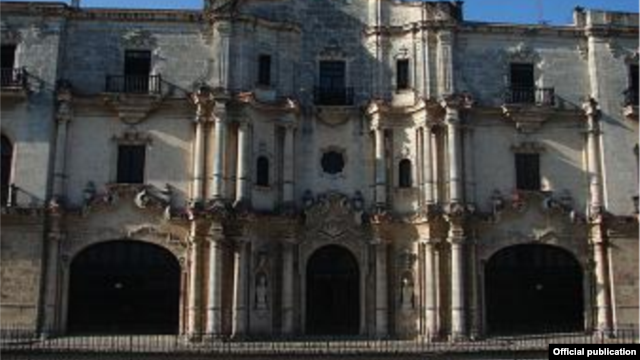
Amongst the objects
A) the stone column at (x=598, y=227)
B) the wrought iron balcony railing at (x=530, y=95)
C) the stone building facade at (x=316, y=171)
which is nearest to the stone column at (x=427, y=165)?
the stone building facade at (x=316, y=171)

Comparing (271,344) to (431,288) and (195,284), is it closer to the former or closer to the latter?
(195,284)

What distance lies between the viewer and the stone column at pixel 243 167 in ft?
119

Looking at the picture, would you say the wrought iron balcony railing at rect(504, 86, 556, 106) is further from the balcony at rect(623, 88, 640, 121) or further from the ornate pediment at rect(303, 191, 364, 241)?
the ornate pediment at rect(303, 191, 364, 241)

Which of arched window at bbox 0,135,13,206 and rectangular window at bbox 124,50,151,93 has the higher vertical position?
rectangular window at bbox 124,50,151,93

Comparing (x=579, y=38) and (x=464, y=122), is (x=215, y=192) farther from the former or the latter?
(x=579, y=38)

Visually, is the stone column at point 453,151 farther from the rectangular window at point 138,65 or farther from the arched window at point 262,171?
the rectangular window at point 138,65

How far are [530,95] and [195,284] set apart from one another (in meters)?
16.6

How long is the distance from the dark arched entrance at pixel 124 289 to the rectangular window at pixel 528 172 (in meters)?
15.0

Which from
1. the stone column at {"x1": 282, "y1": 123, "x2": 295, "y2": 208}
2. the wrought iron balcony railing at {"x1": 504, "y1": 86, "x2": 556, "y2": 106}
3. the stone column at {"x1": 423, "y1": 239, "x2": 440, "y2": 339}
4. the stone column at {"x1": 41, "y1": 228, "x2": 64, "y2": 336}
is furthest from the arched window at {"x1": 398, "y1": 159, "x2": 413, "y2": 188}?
the stone column at {"x1": 41, "y1": 228, "x2": 64, "y2": 336}

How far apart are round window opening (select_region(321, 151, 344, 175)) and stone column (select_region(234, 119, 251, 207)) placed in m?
3.50

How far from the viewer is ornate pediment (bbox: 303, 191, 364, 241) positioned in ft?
122

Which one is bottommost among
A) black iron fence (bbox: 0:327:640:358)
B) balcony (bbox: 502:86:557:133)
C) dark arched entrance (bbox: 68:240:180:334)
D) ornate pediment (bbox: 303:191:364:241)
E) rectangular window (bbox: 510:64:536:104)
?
black iron fence (bbox: 0:327:640:358)

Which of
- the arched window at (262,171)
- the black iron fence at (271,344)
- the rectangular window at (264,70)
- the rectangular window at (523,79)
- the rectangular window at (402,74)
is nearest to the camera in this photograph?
the black iron fence at (271,344)

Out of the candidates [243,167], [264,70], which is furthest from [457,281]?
[264,70]
